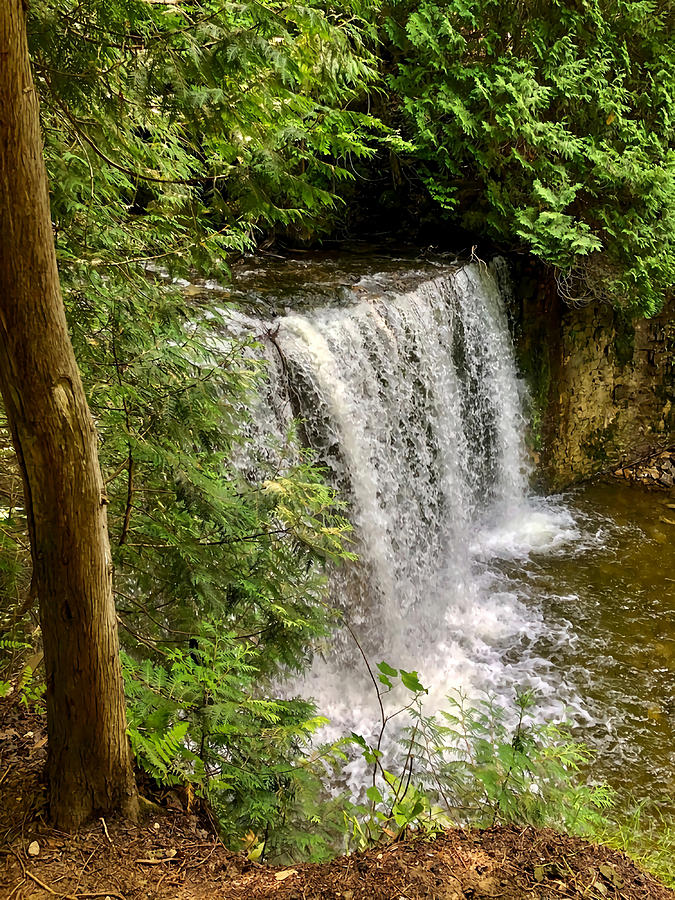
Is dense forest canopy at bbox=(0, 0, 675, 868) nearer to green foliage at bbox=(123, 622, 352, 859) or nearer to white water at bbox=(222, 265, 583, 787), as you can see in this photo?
green foliage at bbox=(123, 622, 352, 859)

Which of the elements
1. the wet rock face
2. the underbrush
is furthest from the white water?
the underbrush

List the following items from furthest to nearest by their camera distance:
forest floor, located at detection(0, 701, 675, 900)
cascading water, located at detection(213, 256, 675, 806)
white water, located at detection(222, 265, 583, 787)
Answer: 1. white water, located at detection(222, 265, 583, 787)
2. cascading water, located at detection(213, 256, 675, 806)
3. forest floor, located at detection(0, 701, 675, 900)

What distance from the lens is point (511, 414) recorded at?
8.10m

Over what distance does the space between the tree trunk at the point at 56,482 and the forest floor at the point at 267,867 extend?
10cm

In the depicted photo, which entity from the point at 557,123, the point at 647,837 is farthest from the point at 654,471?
the point at 647,837

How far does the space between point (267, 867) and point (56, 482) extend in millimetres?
1387

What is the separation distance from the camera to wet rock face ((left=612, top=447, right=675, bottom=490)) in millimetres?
8875

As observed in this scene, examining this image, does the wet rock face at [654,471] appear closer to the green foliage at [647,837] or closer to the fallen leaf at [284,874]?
the green foliage at [647,837]

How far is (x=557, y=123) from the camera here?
24.3ft

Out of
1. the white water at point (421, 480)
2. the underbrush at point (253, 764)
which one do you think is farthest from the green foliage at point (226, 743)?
the white water at point (421, 480)

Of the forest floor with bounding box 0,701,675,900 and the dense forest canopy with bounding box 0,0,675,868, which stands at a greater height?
the dense forest canopy with bounding box 0,0,675,868

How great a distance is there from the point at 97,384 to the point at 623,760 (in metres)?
4.61

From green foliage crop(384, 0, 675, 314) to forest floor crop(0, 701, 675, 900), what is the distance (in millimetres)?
6606

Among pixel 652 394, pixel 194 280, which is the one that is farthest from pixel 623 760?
pixel 652 394
